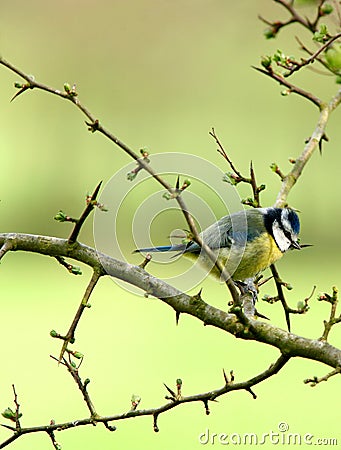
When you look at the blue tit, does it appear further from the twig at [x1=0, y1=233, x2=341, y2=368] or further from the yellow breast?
the twig at [x1=0, y1=233, x2=341, y2=368]

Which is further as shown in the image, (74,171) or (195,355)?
(74,171)

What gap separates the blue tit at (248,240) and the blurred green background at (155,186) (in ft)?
6.30

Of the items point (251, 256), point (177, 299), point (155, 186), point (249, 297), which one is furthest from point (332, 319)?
point (155, 186)

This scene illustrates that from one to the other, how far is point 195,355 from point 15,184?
3827 millimetres

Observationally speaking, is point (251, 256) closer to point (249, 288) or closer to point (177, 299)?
point (249, 288)

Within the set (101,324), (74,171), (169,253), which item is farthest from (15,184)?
(169,253)

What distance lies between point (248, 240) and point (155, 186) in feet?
15.8

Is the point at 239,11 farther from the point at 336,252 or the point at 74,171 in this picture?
the point at 336,252

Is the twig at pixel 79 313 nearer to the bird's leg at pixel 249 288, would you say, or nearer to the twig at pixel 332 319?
the twig at pixel 332 319

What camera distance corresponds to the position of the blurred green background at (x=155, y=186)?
15.8 feet

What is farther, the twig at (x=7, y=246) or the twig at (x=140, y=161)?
the twig at (x=7, y=246)

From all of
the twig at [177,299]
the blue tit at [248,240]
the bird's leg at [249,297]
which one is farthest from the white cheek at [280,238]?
the twig at [177,299]

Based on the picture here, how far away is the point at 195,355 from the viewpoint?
550cm

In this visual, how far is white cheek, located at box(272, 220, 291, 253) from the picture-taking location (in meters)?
2.54
